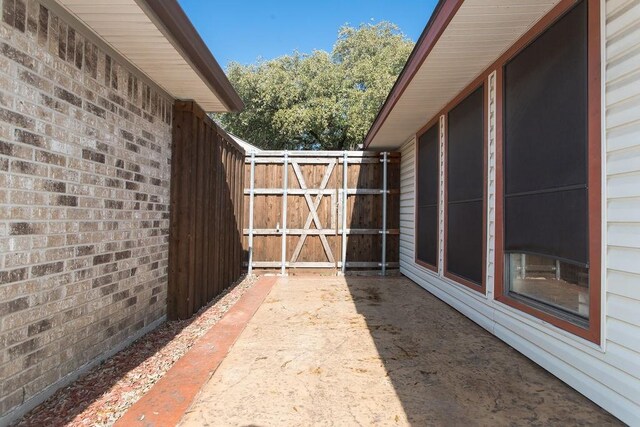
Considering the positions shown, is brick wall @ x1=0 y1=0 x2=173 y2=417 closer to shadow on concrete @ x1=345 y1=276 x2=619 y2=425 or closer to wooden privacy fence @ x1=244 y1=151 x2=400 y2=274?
shadow on concrete @ x1=345 y1=276 x2=619 y2=425

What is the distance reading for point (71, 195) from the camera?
9.20 ft

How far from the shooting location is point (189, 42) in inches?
131

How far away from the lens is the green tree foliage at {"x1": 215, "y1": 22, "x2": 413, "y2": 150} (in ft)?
50.4

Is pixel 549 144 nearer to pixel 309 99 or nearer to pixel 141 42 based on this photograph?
pixel 141 42

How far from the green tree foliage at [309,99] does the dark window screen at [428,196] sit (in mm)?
8311

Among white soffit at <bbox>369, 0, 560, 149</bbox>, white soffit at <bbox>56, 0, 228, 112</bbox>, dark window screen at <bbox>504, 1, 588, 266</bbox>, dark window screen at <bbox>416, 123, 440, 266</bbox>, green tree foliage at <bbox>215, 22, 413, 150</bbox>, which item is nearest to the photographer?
white soffit at <bbox>56, 0, 228, 112</bbox>

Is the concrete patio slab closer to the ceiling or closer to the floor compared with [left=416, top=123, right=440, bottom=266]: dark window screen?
closer to the floor

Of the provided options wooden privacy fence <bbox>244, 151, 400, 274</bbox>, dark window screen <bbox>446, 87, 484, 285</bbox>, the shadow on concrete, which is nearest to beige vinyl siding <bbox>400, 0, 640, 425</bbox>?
the shadow on concrete

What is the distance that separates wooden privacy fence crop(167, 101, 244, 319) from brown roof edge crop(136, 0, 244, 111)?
571 mm

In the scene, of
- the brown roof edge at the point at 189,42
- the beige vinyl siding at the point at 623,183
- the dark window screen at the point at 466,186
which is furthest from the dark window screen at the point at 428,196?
the beige vinyl siding at the point at 623,183

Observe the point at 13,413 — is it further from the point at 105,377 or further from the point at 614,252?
the point at 614,252

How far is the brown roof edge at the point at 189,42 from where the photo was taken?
2.72 m

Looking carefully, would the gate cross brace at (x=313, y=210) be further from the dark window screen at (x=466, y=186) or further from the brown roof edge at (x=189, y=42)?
the brown roof edge at (x=189, y=42)

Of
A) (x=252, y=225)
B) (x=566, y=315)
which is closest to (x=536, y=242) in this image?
(x=566, y=315)
